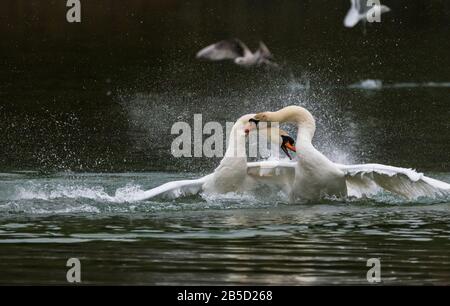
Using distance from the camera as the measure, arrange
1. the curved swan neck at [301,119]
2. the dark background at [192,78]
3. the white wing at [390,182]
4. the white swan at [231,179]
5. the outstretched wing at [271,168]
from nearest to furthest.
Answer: the white wing at [390,182], the white swan at [231,179], the curved swan neck at [301,119], the outstretched wing at [271,168], the dark background at [192,78]

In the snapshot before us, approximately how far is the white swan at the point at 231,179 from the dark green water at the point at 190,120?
177 mm

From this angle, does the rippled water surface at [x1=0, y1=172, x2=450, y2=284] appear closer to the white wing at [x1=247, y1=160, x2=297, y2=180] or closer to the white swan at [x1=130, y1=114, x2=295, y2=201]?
the white swan at [x1=130, y1=114, x2=295, y2=201]

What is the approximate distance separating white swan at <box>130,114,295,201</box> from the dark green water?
0.58ft

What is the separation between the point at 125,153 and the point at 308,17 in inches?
546

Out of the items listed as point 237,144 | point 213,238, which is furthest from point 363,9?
point 213,238

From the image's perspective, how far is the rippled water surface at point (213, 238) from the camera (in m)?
8.19

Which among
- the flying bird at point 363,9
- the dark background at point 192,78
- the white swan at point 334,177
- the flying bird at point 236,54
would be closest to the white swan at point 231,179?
the white swan at point 334,177

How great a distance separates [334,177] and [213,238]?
7.16 feet

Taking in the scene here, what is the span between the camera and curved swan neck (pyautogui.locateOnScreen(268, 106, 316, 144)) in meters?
11.6

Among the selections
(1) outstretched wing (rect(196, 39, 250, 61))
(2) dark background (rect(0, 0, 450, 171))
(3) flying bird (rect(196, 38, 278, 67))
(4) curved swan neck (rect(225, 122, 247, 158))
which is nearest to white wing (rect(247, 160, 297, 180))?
(4) curved swan neck (rect(225, 122, 247, 158))

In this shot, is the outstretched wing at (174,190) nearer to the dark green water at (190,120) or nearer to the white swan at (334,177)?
the dark green water at (190,120)

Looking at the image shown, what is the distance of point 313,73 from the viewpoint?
2419 cm

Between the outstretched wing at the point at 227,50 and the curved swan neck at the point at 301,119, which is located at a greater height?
the outstretched wing at the point at 227,50
